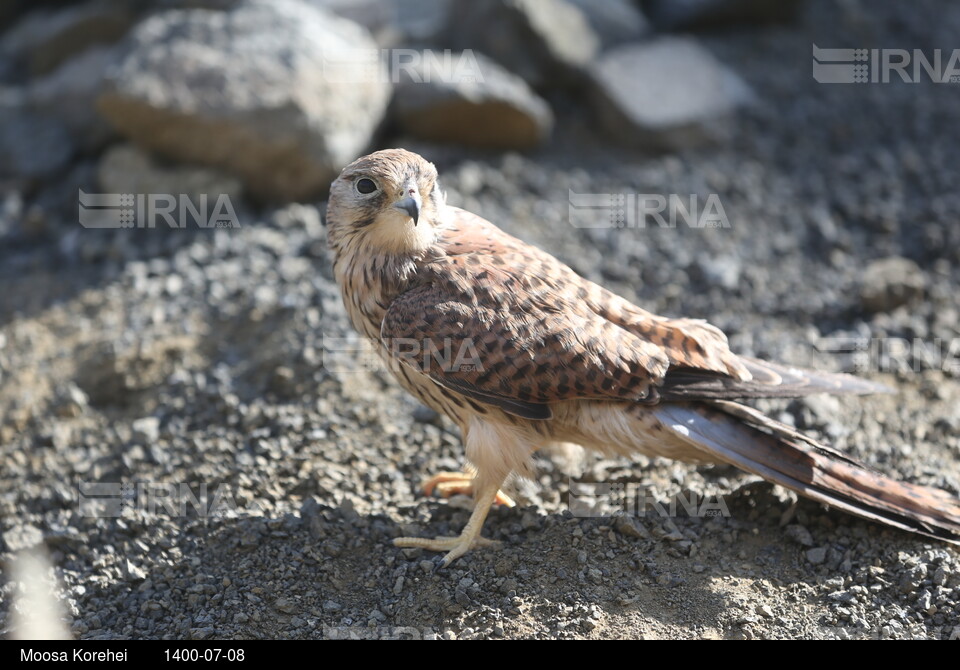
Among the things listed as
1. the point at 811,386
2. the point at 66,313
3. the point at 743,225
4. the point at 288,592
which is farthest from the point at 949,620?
the point at 66,313

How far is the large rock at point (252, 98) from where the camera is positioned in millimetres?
6625

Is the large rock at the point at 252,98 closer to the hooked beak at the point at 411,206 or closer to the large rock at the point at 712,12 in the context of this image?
the hooked beak at the point at 411,206

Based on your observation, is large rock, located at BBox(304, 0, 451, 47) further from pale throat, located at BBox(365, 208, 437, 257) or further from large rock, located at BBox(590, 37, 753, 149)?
pale throat, located at BBox(365, 208, 437, 257)

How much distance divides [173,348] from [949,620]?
14.0ft

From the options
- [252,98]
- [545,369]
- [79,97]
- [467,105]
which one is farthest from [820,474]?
[79,97]

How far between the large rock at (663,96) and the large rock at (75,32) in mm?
4098

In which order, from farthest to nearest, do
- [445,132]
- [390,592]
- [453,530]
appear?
1. [445,132]
2. [453,530]
3. [390,592]

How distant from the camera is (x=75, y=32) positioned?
822 centimetres

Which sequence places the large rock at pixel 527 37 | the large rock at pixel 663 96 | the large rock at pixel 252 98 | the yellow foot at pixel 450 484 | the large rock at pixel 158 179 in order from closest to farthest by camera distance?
the yellow foot at pixel 450 484
the large rock at pixel 252 98
the large rock at pixel 158 179
the large rock at pixel 663 96
the large rock at pixel 527 37

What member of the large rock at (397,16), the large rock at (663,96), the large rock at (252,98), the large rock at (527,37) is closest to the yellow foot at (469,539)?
the large rock at (252,98)

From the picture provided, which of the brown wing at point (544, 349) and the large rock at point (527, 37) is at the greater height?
the large rock at point (527, 37)

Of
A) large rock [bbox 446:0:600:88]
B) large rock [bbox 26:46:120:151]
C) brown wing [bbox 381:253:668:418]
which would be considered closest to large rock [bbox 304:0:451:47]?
large rock [bbox 446:0:600:88]

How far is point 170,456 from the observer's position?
501 centimetres

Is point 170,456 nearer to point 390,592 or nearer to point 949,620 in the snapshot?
point 390,592
